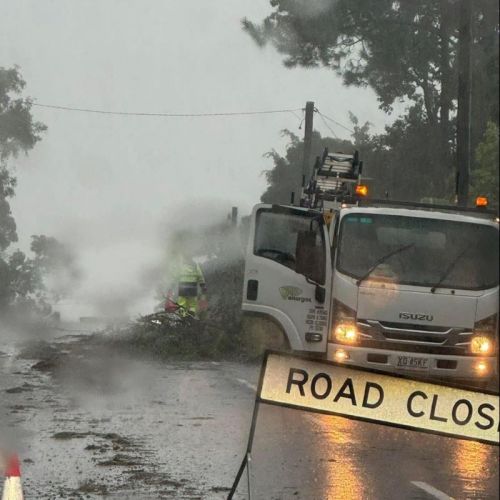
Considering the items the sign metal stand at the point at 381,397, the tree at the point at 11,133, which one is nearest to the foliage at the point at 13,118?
the tree at the point at 11,133

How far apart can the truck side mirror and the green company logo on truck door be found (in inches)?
17.3

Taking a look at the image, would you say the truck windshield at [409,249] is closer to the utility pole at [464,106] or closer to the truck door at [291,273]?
the truck door at [291,273]

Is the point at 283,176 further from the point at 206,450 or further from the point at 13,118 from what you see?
the point at 206,450

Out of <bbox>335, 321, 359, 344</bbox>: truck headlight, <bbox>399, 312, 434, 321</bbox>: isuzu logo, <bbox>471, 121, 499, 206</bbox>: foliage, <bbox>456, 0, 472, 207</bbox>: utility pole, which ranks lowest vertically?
<bbox>335, 321, 359, 344</bbox>: truck headlight

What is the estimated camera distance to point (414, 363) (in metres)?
12.3

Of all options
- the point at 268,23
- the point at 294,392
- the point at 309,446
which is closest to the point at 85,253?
the point at 268,23

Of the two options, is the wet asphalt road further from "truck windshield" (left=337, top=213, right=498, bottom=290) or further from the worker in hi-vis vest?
the worker in hi-vis vest

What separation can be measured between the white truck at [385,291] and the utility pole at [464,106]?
1061 mm

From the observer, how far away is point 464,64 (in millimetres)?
11945

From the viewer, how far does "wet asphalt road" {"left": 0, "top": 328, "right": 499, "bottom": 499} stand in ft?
29.1

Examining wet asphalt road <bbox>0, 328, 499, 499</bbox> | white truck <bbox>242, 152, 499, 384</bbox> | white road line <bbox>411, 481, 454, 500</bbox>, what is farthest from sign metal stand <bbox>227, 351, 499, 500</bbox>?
white truck <bbox>242, 152, 499, 384</bbox>

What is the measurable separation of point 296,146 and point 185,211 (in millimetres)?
11003

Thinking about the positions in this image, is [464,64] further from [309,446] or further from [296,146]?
[296,146]

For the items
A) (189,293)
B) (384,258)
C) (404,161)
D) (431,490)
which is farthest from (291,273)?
(189,293)
